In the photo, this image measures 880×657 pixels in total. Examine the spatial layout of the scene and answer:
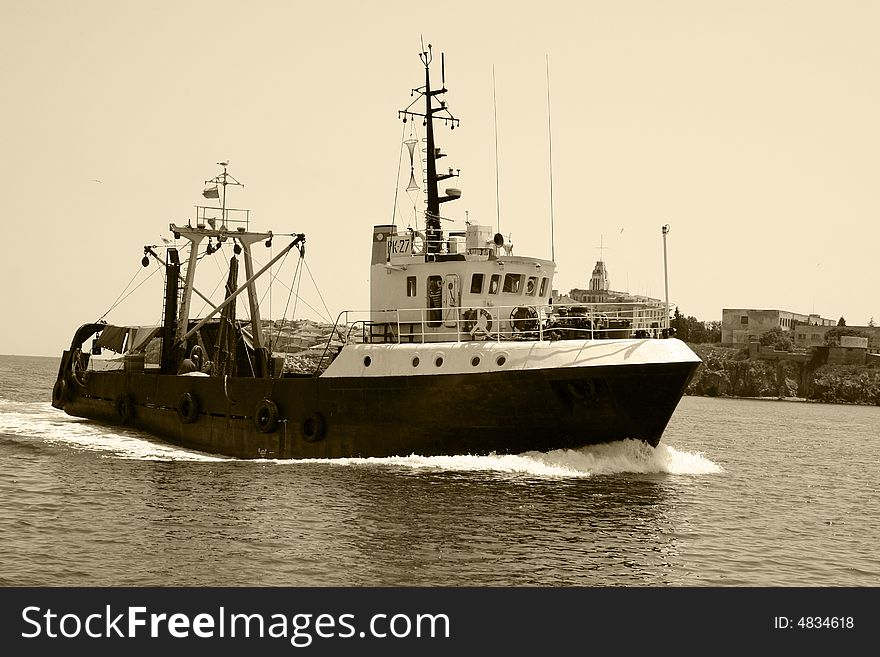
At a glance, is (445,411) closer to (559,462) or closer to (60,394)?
(559,462)

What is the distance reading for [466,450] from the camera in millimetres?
24516

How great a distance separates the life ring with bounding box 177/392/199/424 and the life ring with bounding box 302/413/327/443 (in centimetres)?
637

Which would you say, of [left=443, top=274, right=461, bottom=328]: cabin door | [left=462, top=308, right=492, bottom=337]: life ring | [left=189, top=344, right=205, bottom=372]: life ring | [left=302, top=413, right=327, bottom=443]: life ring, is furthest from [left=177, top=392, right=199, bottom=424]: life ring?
[left=462, top=308, right=492, bottom=337]: life ring

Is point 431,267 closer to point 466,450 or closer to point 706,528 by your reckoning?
point 466,450

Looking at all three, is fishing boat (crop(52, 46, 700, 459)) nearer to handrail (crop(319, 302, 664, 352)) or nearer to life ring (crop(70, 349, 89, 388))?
handrail (crop(319, 302, 664, 352))

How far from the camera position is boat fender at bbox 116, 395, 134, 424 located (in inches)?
1446

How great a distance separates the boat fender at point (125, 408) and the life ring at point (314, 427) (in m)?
12.8

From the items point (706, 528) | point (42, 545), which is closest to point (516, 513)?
point (706, 528)

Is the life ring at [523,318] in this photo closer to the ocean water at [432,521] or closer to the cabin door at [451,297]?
the cabin door at [451,297]

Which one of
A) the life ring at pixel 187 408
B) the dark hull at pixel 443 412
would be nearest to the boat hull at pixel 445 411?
the dark hull at pixel 443 412

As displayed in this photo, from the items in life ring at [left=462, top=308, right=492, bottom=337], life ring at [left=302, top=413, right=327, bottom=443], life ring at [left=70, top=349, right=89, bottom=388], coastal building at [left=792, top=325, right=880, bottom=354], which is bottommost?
life ring at [left=302, top=413, right=327, bottom=443]
